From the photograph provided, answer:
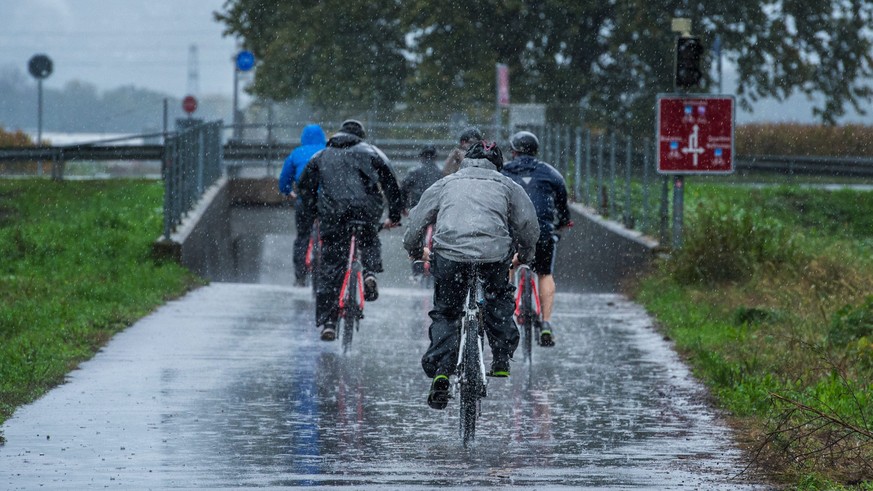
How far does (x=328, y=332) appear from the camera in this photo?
13.2 m

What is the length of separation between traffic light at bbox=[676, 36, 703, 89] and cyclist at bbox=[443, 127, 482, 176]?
12.9ft

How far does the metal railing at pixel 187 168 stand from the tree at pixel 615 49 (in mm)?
14809

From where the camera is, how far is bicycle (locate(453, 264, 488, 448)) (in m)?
8.73

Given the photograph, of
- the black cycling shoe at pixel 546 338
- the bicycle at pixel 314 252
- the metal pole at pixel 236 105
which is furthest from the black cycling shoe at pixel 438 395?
the metal pole at pixel 236 105

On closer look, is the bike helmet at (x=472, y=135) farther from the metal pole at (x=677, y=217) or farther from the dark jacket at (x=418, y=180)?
the dark jacket at (x=418, y=180)

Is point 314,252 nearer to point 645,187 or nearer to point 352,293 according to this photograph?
point 352,293

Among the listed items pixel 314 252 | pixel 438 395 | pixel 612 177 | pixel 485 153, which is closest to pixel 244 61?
pixel 612 177

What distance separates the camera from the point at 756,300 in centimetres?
1620

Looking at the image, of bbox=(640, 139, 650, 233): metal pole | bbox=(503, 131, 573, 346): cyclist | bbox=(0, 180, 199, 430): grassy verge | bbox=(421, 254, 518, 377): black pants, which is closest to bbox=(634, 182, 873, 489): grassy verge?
bbox=(503, 131, 573, 346): cyclist

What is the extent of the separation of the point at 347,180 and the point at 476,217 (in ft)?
13.9

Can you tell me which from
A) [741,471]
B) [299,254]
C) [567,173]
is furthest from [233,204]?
[741,471]

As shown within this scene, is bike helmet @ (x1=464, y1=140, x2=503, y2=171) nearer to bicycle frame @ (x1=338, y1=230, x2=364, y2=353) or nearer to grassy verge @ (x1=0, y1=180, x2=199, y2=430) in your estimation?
grassy verge @ (x1=0, y1=180, x2=199, y2=430)

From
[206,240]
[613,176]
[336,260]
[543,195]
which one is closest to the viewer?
[543,195]

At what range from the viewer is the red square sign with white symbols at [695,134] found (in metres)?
19.1
